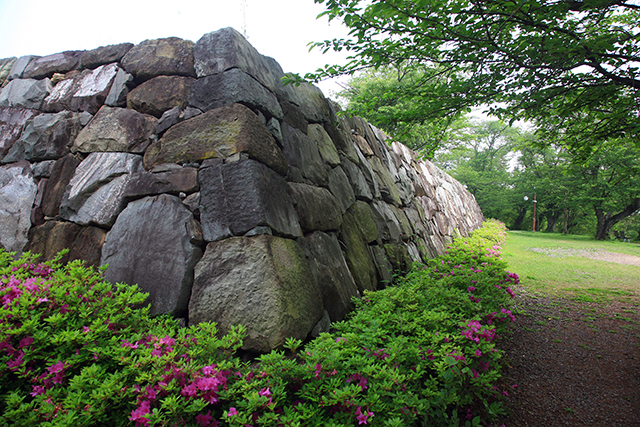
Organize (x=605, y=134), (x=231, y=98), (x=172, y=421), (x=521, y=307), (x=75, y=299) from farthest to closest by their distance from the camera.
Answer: (x=521, y=307) < (x=605, y=134) < (x=231, y=98) < (x=75, y=299) < (x=172, y=421)

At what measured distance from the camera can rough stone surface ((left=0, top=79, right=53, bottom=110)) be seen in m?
3.67

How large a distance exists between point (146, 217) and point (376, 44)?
2664mm

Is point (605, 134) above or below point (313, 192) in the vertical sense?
above

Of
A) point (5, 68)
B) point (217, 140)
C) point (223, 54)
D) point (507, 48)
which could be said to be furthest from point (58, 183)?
point (507, 48)

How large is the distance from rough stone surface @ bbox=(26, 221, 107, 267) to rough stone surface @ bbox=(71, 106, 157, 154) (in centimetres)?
77

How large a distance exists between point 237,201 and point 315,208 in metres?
0.96

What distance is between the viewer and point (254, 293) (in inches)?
83.1

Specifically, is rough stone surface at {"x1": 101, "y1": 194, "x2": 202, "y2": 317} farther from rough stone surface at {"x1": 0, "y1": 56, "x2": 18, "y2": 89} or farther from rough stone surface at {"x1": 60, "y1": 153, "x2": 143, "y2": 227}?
rough stone surface at {"x1": 0, "y1": 56, "x2": 18, "y2": 89}

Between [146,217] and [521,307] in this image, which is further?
[521,307]

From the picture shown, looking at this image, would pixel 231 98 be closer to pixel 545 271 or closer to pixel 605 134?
pixel 605 134

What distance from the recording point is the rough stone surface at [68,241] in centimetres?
271

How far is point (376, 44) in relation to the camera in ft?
10.3

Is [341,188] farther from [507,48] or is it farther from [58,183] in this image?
[58,183]

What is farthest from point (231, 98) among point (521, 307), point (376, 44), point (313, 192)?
point (521, 307)
